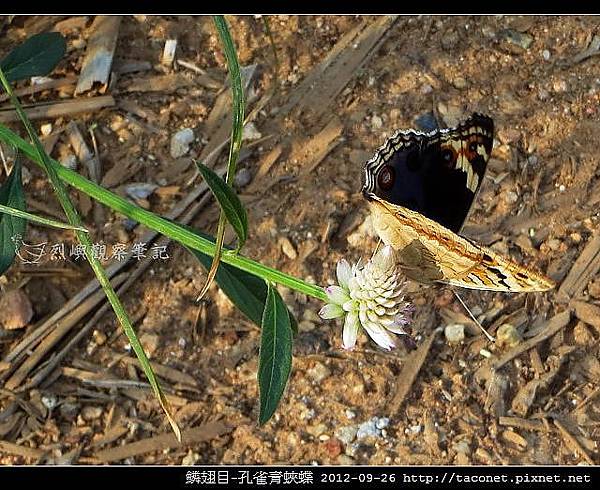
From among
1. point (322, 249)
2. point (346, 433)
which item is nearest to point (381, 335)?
point (346, 433)

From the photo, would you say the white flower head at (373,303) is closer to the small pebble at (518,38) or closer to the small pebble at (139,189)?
the small pebble at (139,189)

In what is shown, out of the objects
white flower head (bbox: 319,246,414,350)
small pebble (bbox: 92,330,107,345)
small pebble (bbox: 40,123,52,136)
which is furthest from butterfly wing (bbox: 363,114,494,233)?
small pebble (bbox: 40,123,52,136)

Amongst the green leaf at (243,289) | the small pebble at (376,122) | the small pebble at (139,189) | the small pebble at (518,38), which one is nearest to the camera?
the green leaf at (243,289)

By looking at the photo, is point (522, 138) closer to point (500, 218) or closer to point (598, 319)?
point (500, 218)

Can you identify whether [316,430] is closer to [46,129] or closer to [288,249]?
[288,249]

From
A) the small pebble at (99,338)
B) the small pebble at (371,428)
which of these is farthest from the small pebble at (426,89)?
the small pebble at (99,338)

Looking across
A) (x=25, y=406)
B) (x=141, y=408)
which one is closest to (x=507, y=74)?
(x=141, y=408)
